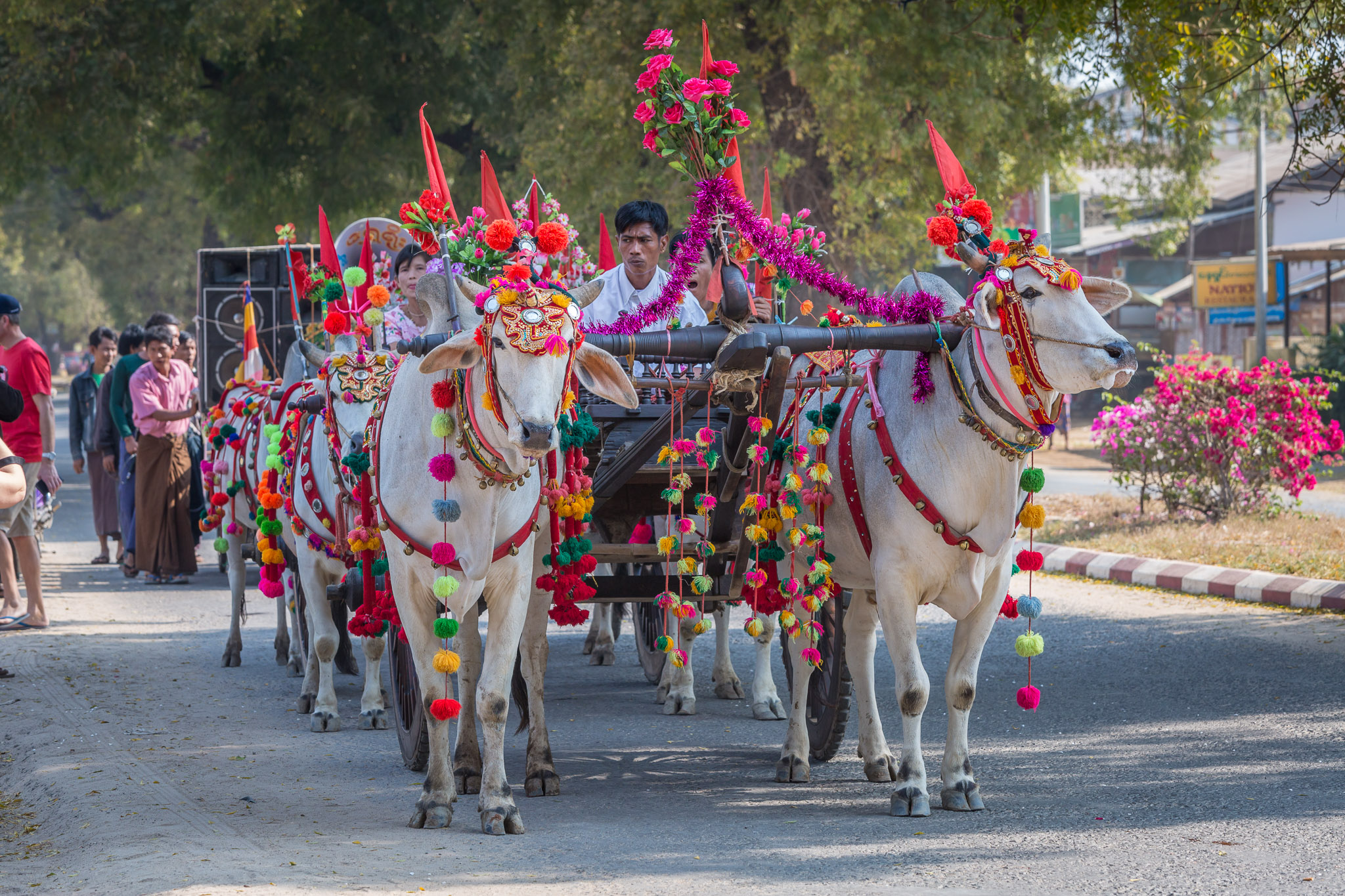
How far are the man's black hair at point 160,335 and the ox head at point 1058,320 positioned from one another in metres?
8.30

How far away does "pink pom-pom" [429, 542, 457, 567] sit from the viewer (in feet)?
16.8

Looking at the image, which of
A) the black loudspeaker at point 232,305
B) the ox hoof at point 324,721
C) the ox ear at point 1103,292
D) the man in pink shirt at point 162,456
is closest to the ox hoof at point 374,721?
the ox hoof at point 324,721

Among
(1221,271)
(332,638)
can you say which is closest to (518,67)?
(332,638)

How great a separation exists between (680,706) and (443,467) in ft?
9.98

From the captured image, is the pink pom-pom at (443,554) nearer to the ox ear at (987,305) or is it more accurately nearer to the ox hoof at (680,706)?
the ox ear at (987,305)

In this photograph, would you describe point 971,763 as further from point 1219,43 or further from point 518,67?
point 518,67

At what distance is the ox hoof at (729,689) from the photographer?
8164 millimetres

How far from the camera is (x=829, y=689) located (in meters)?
6.43

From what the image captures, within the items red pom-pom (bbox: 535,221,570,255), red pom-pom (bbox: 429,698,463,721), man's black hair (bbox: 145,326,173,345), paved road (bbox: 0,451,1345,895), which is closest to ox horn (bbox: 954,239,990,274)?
red pom-pom (bbox: 535,221,570,255)

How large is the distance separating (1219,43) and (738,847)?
6979 millimetres

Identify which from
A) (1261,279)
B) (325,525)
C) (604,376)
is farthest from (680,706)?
(1261,279)

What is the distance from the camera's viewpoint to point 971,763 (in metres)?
6.25

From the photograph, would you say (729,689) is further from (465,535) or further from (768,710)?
(465,535)

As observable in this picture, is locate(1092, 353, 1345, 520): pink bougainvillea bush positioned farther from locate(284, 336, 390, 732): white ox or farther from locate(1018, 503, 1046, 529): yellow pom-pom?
locate(284, 336, 390, 732): white ox
